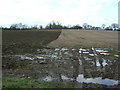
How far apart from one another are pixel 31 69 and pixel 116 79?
421 cm

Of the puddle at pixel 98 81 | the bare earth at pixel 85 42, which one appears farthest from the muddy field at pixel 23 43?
the puddle at pixel 98 81

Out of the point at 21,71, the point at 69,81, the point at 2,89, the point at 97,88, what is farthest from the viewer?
the point at 21,71

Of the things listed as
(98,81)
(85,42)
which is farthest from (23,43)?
(98,81)

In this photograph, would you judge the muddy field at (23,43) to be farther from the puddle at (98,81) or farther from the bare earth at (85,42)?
the puddle at (98,81)

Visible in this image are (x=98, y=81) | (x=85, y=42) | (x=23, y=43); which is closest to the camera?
(x=98, y=81)

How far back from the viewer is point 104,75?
745 centimetres

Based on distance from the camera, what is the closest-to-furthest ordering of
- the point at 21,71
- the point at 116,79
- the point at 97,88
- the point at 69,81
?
the point at 97,88
the point at 69,81
the point at 116,79
the point at 21,71

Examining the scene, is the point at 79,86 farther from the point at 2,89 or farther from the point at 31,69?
the point at 31,69

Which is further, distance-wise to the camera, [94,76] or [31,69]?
[31,69]

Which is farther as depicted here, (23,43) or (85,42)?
(85,42)

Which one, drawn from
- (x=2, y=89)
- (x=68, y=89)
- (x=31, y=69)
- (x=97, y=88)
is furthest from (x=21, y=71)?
(x=97, y=88)

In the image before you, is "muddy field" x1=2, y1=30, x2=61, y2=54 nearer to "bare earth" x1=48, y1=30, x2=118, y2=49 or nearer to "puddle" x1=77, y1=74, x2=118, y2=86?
"bare earth" x1=48, y1=30, x2=118, y2=49

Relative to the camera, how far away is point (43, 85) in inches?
227

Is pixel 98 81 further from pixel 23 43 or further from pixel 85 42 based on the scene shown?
pixel 85 42
